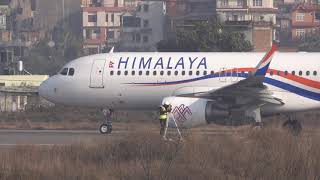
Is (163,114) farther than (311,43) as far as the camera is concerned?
No

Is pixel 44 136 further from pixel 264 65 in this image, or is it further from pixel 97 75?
pixel 264 65

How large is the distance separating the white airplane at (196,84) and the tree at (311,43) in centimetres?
6860

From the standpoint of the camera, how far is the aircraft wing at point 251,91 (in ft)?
115

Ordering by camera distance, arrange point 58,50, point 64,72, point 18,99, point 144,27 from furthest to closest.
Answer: point 144,27
point 58,50
point 18,99
point 64,72

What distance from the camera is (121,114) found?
4906 centimetres

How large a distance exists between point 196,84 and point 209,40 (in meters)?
35.3

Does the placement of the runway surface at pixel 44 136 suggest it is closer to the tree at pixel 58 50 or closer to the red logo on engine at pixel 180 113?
the red logo on engine at pixel 180 113

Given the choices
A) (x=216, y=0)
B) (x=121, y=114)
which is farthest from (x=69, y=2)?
(x=121, y=114)

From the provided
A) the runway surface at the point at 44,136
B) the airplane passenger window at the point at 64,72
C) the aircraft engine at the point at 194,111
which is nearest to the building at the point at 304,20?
the airplane passenger window at the point at 64,72

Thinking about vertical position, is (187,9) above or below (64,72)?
above

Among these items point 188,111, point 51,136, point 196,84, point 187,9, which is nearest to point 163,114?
point 188,111

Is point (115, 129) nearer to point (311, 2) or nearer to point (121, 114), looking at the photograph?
point (121, 114)

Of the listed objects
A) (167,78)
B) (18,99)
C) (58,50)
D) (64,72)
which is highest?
(64,72)

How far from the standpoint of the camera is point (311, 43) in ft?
384
